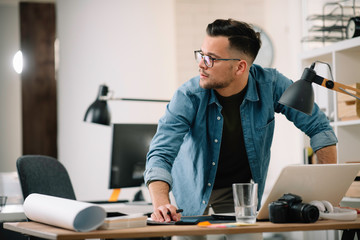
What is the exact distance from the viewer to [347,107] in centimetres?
271

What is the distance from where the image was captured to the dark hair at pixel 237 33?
2066 mm

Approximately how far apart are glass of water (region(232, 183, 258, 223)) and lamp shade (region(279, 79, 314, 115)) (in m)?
0.30

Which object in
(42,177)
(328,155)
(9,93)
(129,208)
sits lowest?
(129,208)

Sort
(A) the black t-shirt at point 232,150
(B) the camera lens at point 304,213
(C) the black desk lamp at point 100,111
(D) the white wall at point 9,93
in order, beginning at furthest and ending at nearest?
(D) the white wall at point 9,93, (C) the black desk lamp at point 100,111, (A) the black t-shirt at point 232,150, (B) the camera lens at point 304,213

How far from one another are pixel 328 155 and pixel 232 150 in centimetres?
37

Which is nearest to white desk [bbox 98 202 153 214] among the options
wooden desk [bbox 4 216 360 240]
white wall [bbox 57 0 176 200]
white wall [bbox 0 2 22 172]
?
wooden desk [bbox 4 216 360 240]

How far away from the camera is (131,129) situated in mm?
3139

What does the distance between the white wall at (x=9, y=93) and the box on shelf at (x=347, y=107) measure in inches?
175

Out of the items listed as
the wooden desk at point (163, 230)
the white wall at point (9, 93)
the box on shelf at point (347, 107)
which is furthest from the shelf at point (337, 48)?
the white wall at point (9, 93)

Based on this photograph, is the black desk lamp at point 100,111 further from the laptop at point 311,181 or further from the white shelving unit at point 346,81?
the laptop at point 311,181

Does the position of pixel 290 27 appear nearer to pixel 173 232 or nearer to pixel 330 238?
pixel 330 238

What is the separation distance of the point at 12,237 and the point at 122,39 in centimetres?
278

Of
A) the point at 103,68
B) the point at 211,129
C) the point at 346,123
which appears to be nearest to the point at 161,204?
the point at 211,129

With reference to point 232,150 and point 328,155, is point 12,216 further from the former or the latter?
point 328,155
